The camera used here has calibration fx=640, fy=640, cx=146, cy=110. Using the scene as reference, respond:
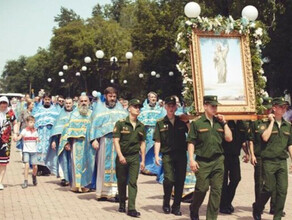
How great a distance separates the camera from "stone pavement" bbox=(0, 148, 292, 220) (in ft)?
32.7

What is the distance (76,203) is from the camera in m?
11.4

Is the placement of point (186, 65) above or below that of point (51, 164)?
above

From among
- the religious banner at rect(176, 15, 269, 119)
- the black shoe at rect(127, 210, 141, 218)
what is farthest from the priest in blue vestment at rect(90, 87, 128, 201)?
the religious banner at rect(176, 15, 269, 119)

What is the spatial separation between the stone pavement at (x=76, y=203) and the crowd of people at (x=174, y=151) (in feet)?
0.86

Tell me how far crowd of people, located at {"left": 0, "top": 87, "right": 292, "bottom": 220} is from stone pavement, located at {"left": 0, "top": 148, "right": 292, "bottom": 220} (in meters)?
0.26

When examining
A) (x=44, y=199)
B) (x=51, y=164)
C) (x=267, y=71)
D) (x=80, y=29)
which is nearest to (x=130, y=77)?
(x=80, y=29)

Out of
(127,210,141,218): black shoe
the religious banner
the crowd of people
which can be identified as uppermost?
the religious banner

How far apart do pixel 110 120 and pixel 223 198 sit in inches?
108

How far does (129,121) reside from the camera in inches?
414

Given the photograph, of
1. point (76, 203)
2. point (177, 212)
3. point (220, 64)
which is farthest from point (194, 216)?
point (76, 203)

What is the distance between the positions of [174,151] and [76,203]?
2.26 m

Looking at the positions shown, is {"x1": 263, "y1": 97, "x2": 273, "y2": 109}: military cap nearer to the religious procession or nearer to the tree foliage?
the religious procession

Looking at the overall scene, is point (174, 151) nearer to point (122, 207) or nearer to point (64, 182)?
point (122, 207)

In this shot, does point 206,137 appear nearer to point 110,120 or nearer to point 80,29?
point 110,120
